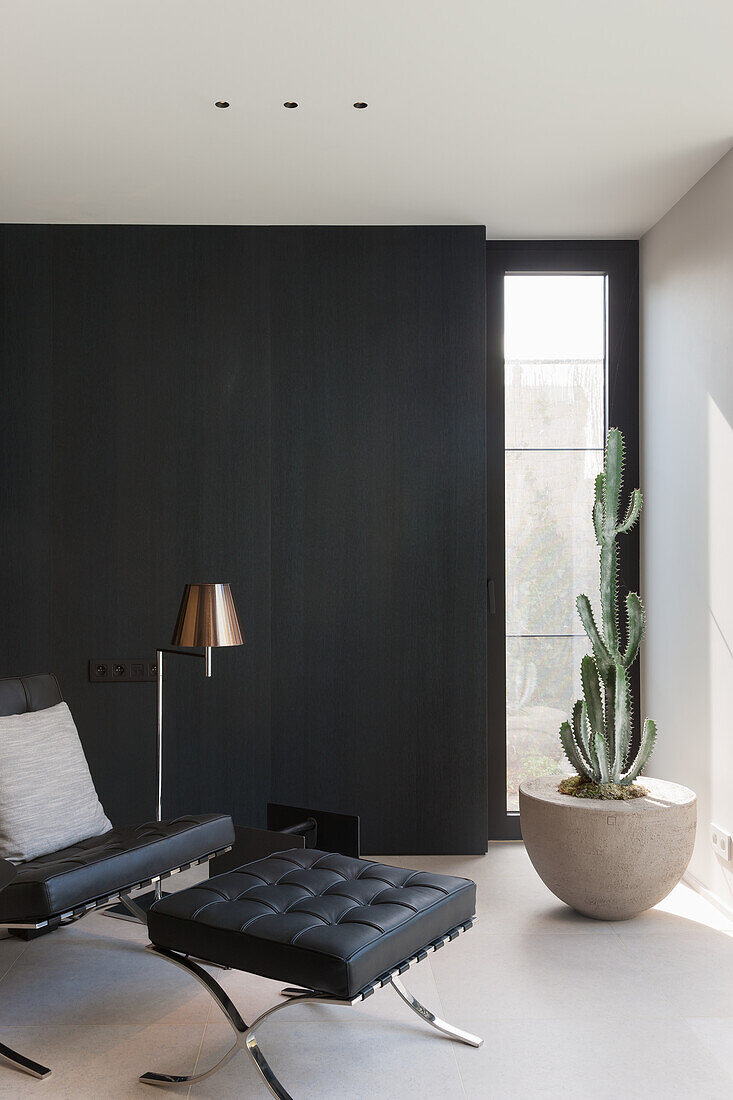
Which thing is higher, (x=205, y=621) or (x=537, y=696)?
(x=205, y=621)

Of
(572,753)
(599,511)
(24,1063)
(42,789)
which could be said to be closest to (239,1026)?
(24,1063)

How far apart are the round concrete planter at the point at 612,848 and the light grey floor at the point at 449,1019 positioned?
130 millimetres

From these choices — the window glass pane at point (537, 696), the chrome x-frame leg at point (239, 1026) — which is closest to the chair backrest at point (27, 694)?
the chrome x-frame leg at point (239, 1026)

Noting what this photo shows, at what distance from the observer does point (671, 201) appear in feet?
12.3

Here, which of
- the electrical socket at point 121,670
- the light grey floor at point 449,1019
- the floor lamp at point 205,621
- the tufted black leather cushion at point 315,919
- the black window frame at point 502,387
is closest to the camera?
the tufted black leather cushion at point 315,919

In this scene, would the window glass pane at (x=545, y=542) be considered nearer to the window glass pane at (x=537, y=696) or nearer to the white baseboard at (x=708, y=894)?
the window glass pane at (x=537, y=696)

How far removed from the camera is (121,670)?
3.93 m

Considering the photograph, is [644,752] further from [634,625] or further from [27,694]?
[27,694]

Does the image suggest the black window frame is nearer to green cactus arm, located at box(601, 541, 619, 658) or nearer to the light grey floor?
green cactus arm, located at box(601, 541, 619, 658)

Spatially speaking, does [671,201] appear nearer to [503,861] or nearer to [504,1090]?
[503,861]

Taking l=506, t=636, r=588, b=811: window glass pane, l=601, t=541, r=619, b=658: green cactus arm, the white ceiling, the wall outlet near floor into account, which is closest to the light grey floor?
the wall outlet near floor

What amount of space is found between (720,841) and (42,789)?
2.36 metres

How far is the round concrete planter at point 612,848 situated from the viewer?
3.10 metres

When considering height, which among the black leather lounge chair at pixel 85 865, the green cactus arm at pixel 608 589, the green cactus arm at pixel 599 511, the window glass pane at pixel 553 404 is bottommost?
the black leather lounge chair at pixel 85 865
